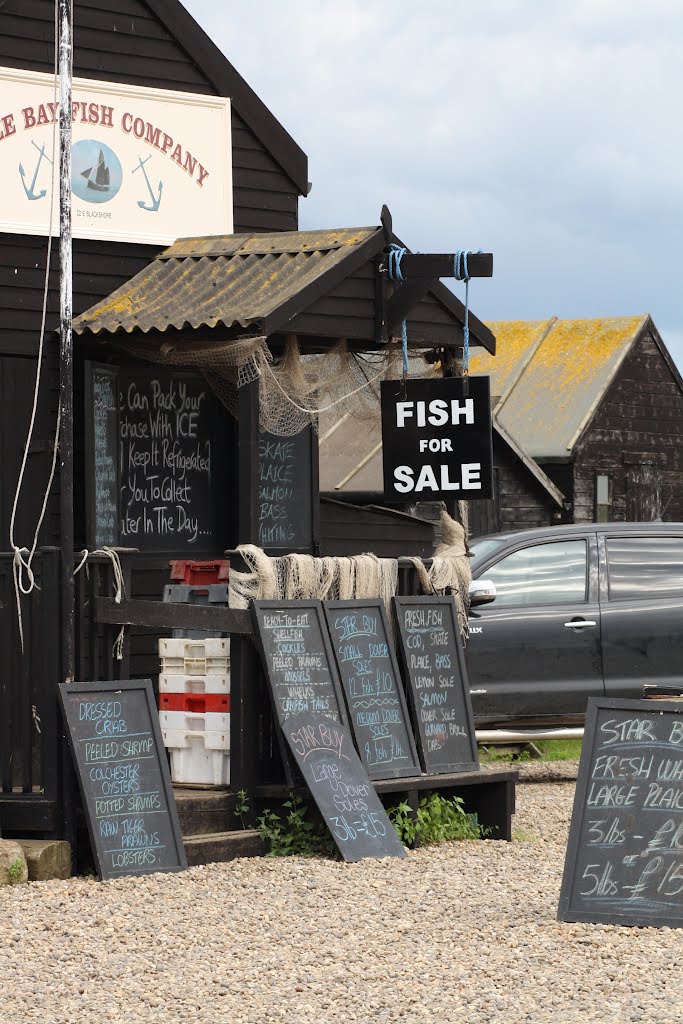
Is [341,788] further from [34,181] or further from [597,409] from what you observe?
[597,409]

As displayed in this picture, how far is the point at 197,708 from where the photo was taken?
8945 millimetres

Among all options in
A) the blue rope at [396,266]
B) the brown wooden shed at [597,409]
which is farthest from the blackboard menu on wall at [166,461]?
the brown wooden shed at [597,409]

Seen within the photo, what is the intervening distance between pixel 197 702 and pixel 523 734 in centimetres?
409

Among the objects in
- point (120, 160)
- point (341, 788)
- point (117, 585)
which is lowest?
point (341, 788)

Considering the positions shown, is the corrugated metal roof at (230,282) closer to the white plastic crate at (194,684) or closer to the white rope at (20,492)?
the white rope at (20,492)

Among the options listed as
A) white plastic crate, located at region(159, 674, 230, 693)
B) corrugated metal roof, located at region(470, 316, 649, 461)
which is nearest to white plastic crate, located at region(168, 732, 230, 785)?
white plastic crate, located at region(159, 674, 230, 693)

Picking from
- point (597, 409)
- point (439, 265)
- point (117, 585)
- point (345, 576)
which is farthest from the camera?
point (597, 409)

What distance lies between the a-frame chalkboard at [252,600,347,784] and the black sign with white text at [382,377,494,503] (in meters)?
1.38

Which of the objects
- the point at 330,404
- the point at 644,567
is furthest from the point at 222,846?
the point at 644,567

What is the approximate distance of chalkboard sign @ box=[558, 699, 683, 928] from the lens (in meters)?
6.68

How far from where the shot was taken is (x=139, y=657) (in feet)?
36.4

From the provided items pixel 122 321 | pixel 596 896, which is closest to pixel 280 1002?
pixel 596 896

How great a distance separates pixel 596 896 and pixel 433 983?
1.21 metres

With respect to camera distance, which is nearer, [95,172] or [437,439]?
[437,439]
